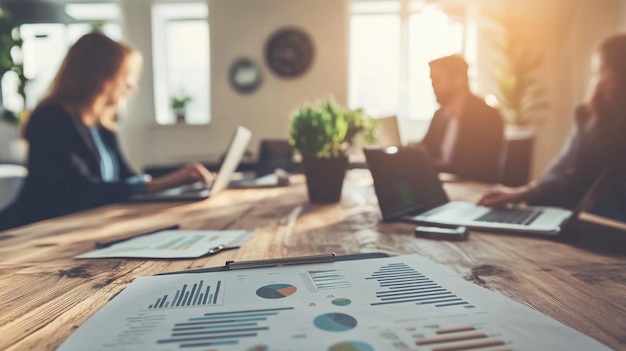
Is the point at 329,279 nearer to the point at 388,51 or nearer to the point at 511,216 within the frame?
the point at 511,216

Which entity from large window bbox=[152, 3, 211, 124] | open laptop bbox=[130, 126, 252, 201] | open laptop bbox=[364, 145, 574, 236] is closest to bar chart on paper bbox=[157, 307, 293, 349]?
open laptop bbox=[364, 145, 574, 236]

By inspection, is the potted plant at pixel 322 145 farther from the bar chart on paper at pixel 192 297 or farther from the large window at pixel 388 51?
the large window at pixel 388 51

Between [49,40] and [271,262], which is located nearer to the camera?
[271,262]

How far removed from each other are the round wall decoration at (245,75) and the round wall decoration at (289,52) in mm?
187

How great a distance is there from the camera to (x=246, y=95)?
5.19 meters

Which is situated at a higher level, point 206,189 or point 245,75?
point 245,75

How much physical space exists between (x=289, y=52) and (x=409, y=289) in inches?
192

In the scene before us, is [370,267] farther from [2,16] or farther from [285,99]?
[2,16]

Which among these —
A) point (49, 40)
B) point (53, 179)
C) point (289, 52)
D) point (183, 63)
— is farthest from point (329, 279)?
point (49, 40)

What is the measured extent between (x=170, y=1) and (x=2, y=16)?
5.46 ft

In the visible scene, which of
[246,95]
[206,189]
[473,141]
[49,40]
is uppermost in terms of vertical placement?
[49,40]

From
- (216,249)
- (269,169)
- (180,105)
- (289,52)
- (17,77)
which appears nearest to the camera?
(216,249)

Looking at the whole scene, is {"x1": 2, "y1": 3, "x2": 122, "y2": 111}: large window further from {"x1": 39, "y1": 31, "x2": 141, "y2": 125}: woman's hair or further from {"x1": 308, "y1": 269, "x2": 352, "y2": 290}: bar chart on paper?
{"x1": 308, "y1": 269, "x2": 352, "y2": 290}: bar chart on paper

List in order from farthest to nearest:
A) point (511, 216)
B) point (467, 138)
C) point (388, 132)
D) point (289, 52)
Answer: point (289, 52) < point (467, 138) < point (388, 132) < point (511, 216)
